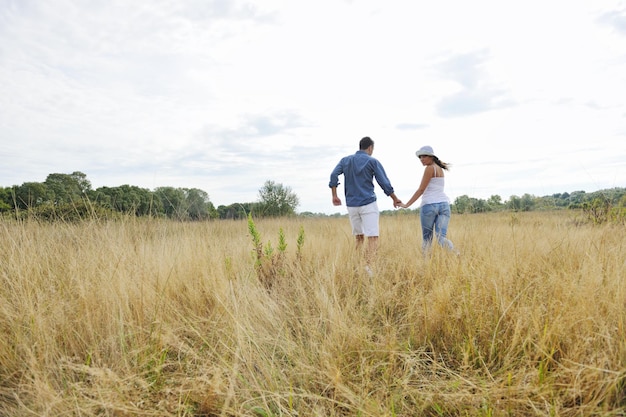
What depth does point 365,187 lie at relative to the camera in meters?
5.15

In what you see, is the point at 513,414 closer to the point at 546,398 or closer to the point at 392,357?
the point at 546,398

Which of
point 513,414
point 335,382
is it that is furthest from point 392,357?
point 513,414

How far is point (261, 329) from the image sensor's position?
105 inches

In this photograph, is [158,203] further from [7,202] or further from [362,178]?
[7,202]

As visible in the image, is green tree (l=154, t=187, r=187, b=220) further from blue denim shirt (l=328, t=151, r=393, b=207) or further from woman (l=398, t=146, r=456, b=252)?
woman (l=398, t=146, r=456, b=252)

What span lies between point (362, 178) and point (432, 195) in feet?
3.39

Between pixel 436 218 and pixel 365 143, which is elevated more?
pixel 365 143

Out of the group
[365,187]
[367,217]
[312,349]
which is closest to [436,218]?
[367,217]

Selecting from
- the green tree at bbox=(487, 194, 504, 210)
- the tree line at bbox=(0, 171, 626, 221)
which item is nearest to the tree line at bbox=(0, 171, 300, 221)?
the tree line at bbox=(0, 171, 626, 221)

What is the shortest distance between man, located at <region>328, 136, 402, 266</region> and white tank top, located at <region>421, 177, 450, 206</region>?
429 mm

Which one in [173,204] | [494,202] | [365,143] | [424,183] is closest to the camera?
[424,183]

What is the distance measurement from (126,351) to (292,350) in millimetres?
1113

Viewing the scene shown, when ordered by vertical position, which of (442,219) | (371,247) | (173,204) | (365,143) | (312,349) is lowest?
(312,349)

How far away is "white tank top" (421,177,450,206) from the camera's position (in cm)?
492
